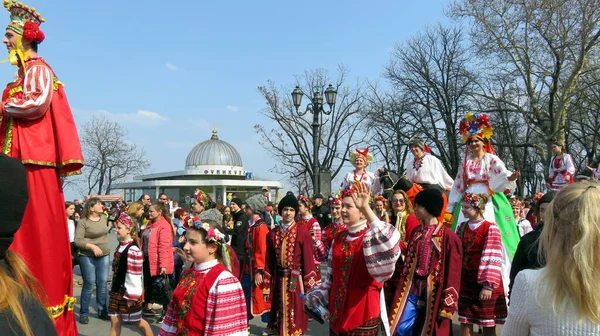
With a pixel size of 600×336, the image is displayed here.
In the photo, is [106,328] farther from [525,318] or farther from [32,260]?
[525,318]

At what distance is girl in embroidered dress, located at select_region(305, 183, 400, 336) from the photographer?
12.1 ft

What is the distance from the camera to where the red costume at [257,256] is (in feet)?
24.4

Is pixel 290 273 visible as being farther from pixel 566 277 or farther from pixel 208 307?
pixel 566 277

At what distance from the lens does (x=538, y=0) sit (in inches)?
818

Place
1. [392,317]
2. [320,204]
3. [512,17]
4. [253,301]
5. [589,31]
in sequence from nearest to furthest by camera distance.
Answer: [392,317], [253,301], [320,204], [589,31], [512,17]

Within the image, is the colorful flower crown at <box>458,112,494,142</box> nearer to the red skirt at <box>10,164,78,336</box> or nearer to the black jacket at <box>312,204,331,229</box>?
the red skirt at <box>10,164,78,336</box>

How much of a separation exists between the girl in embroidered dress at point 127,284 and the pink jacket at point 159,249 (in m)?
1.00

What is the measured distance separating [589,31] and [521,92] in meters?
6.96

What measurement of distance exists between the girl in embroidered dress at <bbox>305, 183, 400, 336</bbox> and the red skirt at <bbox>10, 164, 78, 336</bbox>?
205cm

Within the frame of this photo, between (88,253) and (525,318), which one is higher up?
(525,318)

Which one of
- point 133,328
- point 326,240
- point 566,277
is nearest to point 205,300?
point 566,277

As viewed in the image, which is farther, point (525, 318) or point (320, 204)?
point (320, 204)

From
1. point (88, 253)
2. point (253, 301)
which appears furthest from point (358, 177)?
point (88, 253)

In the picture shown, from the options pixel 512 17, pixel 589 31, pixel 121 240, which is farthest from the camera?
pixel 512 17
